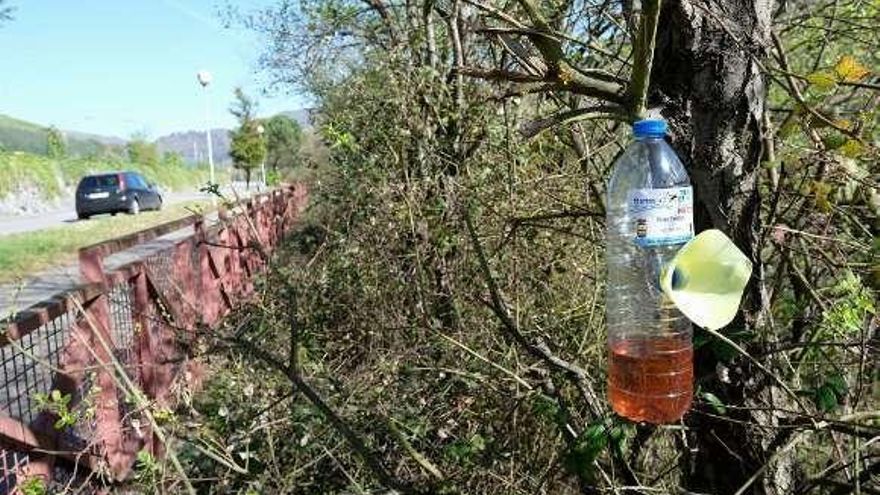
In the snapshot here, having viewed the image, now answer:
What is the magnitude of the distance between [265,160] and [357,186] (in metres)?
50.2

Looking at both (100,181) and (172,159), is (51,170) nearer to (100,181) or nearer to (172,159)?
(100,181)

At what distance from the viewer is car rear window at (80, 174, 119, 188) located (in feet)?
104

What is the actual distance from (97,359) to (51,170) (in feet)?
158

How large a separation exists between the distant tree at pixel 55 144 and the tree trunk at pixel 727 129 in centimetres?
5499

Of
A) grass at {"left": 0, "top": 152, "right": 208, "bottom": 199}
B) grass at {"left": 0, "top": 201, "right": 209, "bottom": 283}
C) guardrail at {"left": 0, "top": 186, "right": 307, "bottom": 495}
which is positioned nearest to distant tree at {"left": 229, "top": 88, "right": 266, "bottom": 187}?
grass at {"left": 0, "top": 152, "right": 208, "bottom": 199}

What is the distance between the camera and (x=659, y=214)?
4.24 feet

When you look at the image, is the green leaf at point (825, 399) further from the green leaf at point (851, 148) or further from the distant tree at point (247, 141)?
the distant tree at point (247, 141)

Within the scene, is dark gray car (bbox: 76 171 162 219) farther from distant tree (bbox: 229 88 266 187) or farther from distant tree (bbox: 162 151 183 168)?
distant tree (bbox: 162 151 183 168)

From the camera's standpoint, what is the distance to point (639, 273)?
1.47 meters

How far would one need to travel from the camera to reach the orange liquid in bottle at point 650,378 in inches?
57.7

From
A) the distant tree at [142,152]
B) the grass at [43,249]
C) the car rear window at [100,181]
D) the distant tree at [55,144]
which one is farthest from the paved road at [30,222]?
the distant tree at [142,152]

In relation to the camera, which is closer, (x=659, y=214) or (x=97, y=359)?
(x=659, y=214)

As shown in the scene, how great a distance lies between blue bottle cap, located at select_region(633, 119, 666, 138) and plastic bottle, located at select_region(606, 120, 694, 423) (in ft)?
0.29

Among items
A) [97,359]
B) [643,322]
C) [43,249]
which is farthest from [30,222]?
[643,322]
